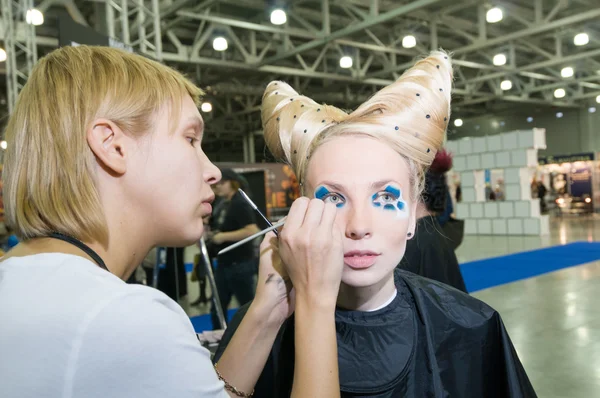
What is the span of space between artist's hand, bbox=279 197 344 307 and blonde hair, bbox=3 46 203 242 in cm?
32

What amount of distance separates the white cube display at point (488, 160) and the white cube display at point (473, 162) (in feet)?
0.33

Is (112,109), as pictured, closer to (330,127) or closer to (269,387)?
(330,127)

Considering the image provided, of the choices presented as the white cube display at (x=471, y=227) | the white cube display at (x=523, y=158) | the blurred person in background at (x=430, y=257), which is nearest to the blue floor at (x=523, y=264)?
the white cube display at (x=523, y=158)

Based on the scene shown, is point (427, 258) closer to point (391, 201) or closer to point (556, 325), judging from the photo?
point (391, 201)

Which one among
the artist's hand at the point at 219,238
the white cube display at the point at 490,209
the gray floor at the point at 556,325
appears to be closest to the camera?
the gray floor at the point at 556,325

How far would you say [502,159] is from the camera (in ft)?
35.8

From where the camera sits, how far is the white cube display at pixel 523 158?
10.5 metres

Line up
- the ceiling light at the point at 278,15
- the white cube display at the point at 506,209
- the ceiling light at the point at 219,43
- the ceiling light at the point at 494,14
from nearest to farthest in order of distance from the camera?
the ceiling light at the point at 278,15 < the ceiling light at the point at 494,14 < the ceiling light at the point at 219,43 < the white cube display at the point at 506,209

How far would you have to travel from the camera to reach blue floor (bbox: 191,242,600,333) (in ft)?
21.2

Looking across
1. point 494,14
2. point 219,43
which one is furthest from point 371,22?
point 219,43

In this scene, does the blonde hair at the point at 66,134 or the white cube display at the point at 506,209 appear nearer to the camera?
the blonde hair at the point at 66,134

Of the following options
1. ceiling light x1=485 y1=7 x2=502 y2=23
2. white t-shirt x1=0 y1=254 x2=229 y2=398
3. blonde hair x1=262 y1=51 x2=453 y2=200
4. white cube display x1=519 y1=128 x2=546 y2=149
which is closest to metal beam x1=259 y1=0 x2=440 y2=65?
ceiling light x1=485 y1=7 x2=502 y2=23

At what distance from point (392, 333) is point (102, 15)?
7550 mm

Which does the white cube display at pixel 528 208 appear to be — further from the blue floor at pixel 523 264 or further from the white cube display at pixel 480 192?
the blue floor at pixel 523 264
